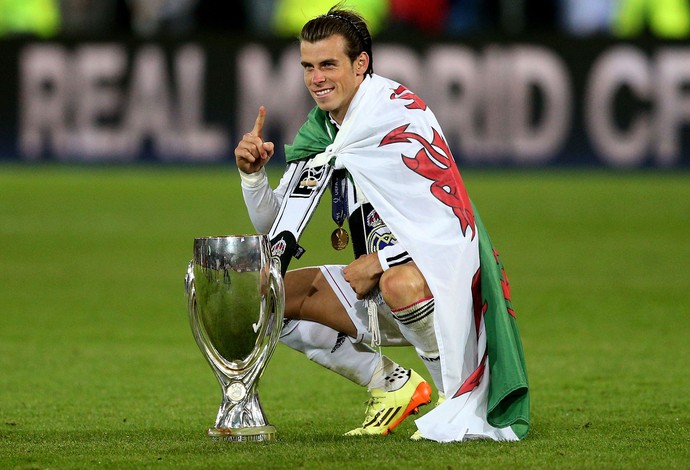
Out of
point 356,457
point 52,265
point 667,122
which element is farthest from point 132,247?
point 356,457

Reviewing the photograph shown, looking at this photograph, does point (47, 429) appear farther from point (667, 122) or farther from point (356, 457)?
point (667, 122)

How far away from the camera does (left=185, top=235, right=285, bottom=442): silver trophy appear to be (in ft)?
16.1

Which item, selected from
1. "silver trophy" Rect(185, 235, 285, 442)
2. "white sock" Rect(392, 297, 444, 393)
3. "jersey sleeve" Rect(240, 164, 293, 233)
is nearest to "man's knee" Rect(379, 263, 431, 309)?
"white sock" Rect(392, 297, 444, 393)

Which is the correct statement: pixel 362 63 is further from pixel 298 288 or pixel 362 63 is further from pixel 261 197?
pixel 298 288

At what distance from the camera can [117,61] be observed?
16.9 metres

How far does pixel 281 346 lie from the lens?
842cm

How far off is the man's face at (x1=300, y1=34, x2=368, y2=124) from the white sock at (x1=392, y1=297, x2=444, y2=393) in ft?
2.77

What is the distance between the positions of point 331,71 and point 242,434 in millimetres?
1368

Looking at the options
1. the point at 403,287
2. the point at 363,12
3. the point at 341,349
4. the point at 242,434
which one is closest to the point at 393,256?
the point at 403,287

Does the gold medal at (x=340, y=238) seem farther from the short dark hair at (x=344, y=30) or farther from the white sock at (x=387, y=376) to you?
the short dark hair at (x=344, y=30)

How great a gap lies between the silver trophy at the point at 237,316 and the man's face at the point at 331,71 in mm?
625

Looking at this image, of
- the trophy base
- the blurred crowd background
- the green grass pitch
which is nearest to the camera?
the green grass pitch

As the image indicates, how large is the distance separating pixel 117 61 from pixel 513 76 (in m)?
4.84

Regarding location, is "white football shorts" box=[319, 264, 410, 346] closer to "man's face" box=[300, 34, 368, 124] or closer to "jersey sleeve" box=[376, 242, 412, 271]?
"jersey sleeve" box=[376, 242, 412, 271]
